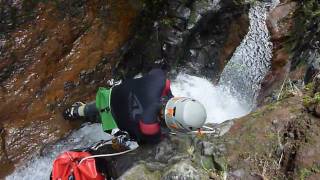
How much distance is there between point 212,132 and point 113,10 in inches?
118

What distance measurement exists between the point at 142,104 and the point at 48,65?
96.2 inches

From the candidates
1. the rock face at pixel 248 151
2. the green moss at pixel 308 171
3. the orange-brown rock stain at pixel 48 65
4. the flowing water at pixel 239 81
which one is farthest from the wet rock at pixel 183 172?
the flowing water at pixel 239 81

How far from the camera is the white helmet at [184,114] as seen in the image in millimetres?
4580

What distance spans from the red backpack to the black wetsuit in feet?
2.12

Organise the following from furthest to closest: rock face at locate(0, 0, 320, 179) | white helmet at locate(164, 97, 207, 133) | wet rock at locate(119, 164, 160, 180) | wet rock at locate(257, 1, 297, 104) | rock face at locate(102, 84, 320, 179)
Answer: wet rock at locate(257, 1, 297, 104)
wet rock at locate(119, 164, 160, 180)
rock face at locate(0, 0, 320, 179)
rock face at locate(102, 84, 320, 179)
white helmet at locate(164, 97, 207, 133)

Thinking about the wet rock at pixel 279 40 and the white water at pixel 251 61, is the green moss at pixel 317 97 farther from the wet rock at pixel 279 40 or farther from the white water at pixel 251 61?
the white water at pixel 251 61

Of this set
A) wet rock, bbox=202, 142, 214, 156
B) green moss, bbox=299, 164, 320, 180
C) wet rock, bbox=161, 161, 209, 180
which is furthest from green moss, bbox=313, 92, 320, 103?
wet rock, bbox=161, 161, 209, 180

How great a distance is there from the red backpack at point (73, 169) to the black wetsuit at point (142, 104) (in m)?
0.65

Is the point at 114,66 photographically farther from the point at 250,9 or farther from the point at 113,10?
the point at 250,9

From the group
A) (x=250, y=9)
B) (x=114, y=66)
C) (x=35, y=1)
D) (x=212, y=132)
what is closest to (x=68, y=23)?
(x=35, y=1)

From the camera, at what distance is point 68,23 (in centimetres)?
692

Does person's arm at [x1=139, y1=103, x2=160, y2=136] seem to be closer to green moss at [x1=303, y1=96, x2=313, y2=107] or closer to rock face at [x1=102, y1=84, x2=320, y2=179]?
rock face at [x1=102, y1=84, x2=320, y2=179]

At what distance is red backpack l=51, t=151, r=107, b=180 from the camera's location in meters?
5.40

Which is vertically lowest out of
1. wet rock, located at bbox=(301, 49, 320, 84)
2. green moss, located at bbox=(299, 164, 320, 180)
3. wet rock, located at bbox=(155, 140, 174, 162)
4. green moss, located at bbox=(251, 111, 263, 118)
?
green moss, located at bbox=(299, 164, 320, 180)
